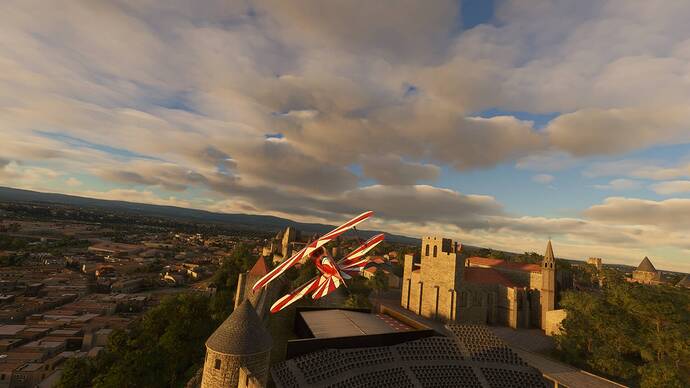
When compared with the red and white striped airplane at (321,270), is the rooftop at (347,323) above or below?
below

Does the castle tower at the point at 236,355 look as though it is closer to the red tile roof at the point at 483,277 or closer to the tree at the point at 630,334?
the tree at the point at 630,334

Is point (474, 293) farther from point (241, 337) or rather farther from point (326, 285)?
point (241, 337)

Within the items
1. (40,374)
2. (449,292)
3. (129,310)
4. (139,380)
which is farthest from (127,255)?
(449,292)

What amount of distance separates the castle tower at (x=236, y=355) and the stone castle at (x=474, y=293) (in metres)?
31.0

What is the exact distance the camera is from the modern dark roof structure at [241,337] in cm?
1770

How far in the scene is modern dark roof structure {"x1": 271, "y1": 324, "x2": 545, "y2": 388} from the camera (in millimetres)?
21594

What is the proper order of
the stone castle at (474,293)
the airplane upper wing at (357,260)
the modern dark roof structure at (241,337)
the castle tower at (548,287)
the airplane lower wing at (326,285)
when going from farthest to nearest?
the castle tower at (548,287) → the stone castle at (474,293) → the airplane upper wing at (357,260) → the airplane lower wing at (326,285) → the modern dark roof structure at (241,337)

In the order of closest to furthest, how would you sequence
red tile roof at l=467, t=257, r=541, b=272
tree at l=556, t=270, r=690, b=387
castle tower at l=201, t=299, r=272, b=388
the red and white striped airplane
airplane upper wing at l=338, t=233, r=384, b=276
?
castle tower at l=201, t=299, r=272, b=388 → the red and white striped airplane → airplane upper wing at l=338, t=233, r=384, b=276 → tree at l=556, t=270, r=690, b=387 → red tile roof at l=467, t=257, r=541, b=272

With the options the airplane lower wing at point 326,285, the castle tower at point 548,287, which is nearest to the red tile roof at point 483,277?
the castle tower at point 548,287

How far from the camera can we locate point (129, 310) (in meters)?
83.0

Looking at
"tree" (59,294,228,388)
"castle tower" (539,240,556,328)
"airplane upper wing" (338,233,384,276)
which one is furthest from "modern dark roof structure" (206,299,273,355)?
"castle tower" (539,240,556,328)

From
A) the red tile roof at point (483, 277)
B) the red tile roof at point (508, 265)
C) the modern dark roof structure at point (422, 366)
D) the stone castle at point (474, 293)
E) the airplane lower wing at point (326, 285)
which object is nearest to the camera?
the modern dark roof structure at point (422, 366)

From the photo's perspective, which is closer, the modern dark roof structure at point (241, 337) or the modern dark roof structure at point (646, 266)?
the modern dark roof structure at point (241, 337)

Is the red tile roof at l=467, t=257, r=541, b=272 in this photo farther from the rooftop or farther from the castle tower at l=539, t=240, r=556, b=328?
the rooftop
